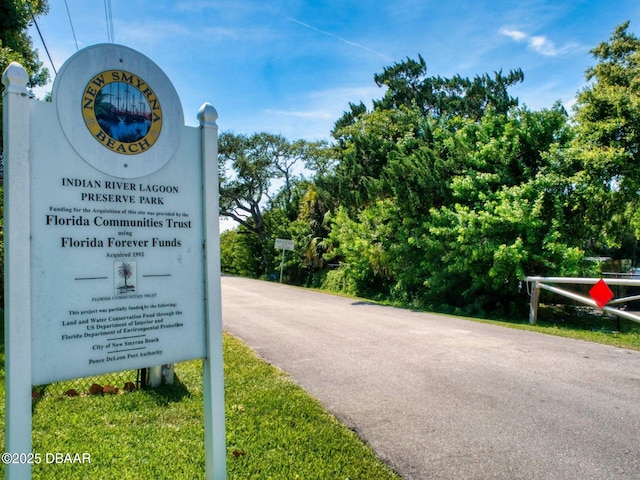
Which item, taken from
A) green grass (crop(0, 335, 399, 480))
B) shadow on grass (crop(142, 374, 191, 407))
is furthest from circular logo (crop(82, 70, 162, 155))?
shadow on grass (crop(142, 374, 191, 407))

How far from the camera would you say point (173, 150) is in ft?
9.83

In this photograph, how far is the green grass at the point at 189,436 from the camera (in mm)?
3381

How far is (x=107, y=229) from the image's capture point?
2.71 meters

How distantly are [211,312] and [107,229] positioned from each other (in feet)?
2.87

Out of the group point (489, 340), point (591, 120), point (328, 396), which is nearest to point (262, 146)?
point (591, 120)

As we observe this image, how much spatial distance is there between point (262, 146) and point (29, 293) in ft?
125

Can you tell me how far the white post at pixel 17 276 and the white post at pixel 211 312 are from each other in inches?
41.2

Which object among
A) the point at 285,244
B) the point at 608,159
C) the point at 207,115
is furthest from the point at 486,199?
the point at 285,244

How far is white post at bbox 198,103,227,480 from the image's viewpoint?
9.98 feet

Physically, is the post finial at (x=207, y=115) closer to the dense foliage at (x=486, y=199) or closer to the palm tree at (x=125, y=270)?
the palm tree at (x=125, y=270)

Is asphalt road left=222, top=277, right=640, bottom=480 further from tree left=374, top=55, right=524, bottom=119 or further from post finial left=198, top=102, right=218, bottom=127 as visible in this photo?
tree left=374, top=55, right=524, bottom=119

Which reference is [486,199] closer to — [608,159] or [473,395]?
[608,159]

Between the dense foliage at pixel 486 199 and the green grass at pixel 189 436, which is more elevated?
the dense foliage at pixel 486 199

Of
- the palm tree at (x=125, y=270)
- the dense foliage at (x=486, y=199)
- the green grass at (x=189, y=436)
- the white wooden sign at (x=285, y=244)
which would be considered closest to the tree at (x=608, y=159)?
the dense foliage at (x=486, y=199)
